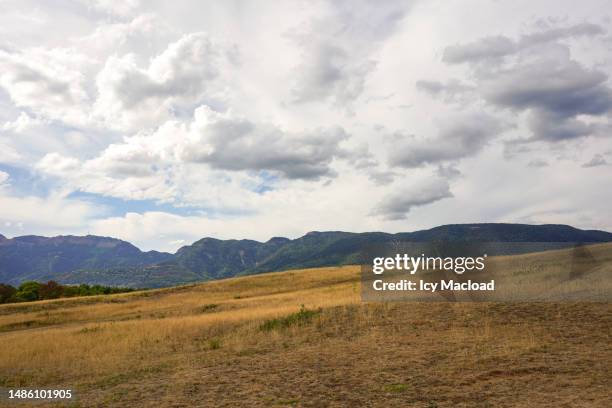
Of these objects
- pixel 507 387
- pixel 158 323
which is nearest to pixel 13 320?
pixel 158 323

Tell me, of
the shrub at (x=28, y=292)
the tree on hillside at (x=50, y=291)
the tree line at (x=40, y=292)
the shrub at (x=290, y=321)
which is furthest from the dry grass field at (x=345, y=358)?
the shrub at (x=28, y=292)

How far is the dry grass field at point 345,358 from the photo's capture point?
11.0 meters

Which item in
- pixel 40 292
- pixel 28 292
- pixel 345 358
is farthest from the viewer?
pixel 40 292

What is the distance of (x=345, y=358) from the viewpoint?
15.6m

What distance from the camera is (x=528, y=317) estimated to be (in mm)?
19984

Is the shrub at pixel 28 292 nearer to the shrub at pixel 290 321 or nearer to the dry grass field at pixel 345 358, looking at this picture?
the dry grass field at pixel 345 358

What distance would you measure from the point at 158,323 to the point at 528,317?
21.8 metres

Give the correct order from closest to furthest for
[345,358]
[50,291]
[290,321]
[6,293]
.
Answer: [345,358], [290,321], [6,293], [50,291]

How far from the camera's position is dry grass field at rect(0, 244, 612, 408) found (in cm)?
1097

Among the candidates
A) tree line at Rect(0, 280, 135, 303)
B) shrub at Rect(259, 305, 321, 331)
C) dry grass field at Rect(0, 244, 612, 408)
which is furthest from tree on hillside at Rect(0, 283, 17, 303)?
shrub at Rect(259, 305, 321, 331)

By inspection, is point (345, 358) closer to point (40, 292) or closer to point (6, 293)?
point (40, 292)

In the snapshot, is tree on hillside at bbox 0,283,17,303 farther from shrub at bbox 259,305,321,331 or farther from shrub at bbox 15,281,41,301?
shrub at bbox 259,305,321,331

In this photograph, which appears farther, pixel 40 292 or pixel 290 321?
pixel 40 292

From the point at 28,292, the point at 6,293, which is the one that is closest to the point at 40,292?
the point at 28,292
